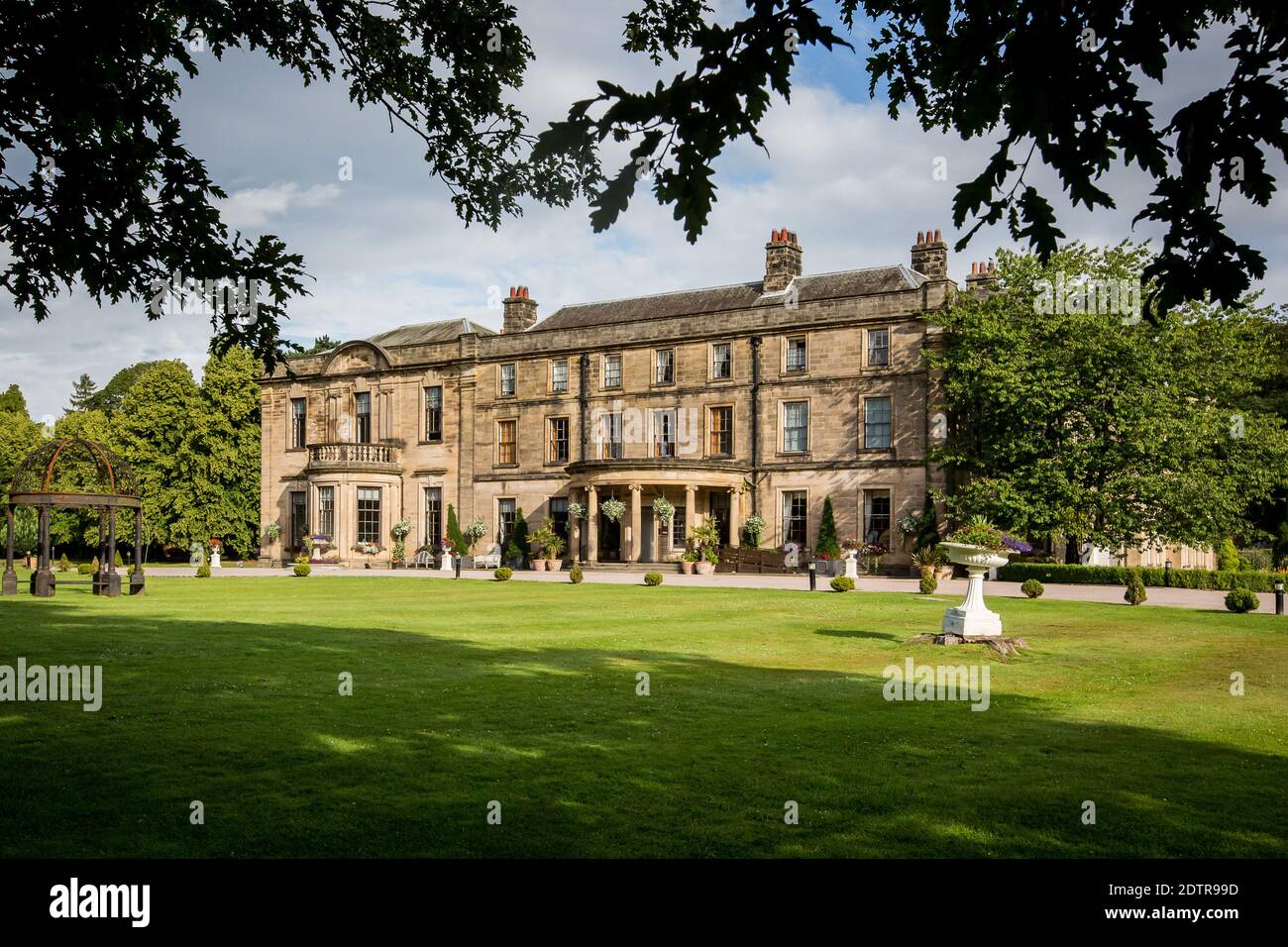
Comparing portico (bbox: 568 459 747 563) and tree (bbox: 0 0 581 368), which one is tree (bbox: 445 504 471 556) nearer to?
portico (bbox: 568 459 747 563)

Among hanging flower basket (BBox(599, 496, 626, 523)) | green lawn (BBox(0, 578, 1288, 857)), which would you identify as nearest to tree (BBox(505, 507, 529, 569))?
hanging flower basket (BBox(599, 496, 626, 523))

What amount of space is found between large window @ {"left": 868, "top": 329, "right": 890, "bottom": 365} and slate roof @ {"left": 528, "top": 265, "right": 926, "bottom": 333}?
1612 millimetres

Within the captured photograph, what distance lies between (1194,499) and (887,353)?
11900 mm

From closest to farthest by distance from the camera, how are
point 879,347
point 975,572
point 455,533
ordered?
point 975,572, point 879,347, point 455,533

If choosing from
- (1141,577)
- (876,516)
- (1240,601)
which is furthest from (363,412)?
(1240,601)

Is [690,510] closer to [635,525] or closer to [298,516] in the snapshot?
[635,525]

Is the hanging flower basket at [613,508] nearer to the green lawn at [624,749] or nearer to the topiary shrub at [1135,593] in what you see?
the topiary shrub at [1135,593]

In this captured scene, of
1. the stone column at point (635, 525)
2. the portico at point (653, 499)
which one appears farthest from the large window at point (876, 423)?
the stone column at point (635, 525)

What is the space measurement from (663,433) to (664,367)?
287 centimetres

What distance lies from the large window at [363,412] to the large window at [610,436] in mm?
13242

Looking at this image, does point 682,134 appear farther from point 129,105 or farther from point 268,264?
point 129,105

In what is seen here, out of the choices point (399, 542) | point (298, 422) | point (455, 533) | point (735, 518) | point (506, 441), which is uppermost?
point (298, 422)

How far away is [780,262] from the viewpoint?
1704 inches

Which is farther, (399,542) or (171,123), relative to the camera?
(399,542)
